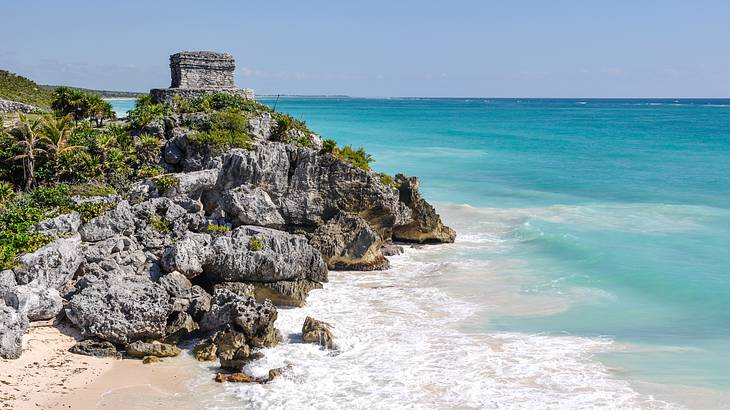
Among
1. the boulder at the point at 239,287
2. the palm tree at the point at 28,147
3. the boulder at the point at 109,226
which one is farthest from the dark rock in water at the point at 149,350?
the palm tree at the point at 28,147

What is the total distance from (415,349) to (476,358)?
1.26m

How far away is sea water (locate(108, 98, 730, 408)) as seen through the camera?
1164 cm

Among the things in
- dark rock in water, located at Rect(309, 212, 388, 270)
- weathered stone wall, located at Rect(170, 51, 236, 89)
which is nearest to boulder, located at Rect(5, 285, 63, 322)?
dark rock in water, located at Rect(309, 212, 388, 270)

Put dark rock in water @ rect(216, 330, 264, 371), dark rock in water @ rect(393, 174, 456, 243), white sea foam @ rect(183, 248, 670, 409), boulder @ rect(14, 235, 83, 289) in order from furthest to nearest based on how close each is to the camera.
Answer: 1. dark rock in water @ rect(393, 174, 456, 243)
2. boulder @ rect(14, 235, 83, 289)
3. dark rock in water @ rect(216, 330, 264, 371)
4. white sea foam @ rect(183, 248, 670, 409)

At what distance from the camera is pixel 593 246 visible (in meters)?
22.2

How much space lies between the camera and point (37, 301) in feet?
44.3

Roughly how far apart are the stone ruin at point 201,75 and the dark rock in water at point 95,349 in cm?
1531

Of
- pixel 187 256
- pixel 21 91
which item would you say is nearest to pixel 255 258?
pixel 187 256

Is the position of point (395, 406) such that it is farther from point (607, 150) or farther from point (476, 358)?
point (607, 150)

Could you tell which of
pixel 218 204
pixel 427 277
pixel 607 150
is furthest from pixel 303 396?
pixel 607 150

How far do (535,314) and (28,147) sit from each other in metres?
14.5

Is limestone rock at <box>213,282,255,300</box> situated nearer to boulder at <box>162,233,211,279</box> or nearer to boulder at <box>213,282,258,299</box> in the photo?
boulder at <box>213,282,258,299</box>

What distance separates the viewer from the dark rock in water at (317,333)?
525 inches

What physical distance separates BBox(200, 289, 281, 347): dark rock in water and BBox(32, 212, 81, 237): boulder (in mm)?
4557
